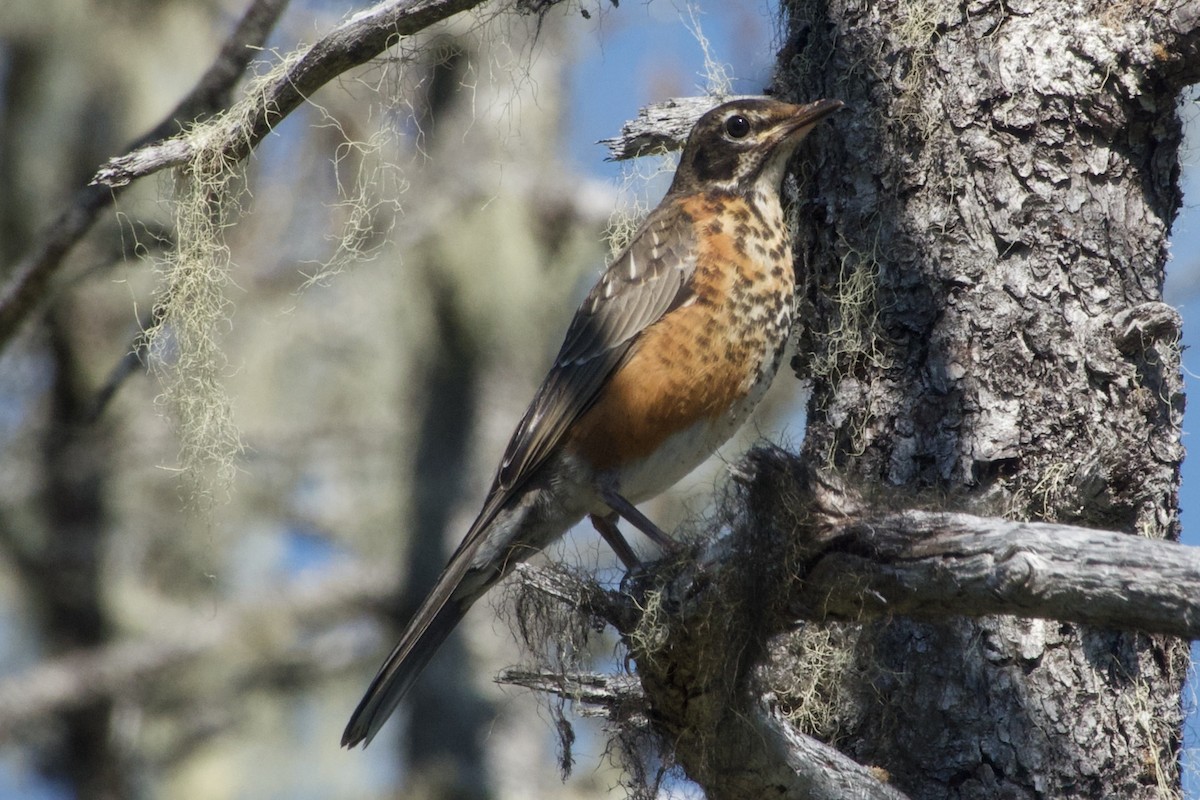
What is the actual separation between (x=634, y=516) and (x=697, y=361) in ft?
1.65

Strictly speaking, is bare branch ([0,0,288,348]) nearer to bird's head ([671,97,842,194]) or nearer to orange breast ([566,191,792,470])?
bird's head ([671,97,842,194])

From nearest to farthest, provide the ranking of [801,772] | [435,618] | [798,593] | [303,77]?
1. [798,593]
2. [801,772]
3. [303,77]
4. [435,618]

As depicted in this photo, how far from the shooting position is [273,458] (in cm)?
970

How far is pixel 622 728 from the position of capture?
11.1 feet

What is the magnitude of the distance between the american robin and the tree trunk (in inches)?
12.5

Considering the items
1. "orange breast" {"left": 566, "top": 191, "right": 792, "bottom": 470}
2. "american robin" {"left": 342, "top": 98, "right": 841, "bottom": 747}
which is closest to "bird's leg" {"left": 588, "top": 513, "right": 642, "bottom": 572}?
"american robin" {"left": 342, "top": 98, "right": 841, "bottom": 747}

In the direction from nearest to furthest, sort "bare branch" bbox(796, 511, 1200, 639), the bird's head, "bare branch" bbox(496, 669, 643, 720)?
"bare branch" bbox(796, 511, 1200, 639) < "bare branch" bbox(496, 669, 643, 720) < the bird's head

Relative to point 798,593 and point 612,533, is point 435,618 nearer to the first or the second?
point 612,533

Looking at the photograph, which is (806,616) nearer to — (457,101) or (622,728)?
(622,728)

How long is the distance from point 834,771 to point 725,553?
597 millimetres

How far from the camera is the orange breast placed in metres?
4.21

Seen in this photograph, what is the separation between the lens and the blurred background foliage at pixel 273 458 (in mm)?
9328

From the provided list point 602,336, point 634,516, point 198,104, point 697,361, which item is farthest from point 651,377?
point 198,104

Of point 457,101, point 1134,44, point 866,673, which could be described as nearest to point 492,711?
point 457,101
